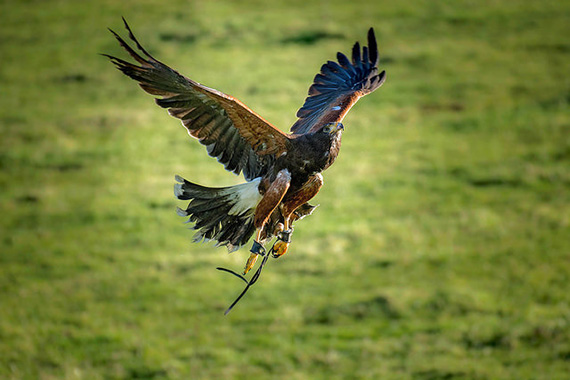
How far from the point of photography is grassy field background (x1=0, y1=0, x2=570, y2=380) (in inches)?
492

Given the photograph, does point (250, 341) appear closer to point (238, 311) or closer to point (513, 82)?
point (238, 311)

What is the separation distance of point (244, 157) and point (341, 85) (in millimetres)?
1835

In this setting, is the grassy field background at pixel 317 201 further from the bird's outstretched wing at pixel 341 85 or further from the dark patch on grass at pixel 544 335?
the bird's outstretched wing at pixel 341 85

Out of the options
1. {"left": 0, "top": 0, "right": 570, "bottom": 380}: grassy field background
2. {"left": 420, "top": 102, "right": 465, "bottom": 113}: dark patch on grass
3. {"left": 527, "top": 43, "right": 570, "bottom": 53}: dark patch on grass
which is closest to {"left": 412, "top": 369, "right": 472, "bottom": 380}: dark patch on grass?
{"left": 0, "top": 0, "right": 570, "bottom": 380}: grassy field background

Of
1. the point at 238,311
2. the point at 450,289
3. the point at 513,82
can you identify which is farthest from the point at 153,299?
the point at 513,82

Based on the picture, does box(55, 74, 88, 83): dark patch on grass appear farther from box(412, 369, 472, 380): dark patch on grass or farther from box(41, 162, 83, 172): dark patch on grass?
box(412, 369, 472, 380): dark patch on grass

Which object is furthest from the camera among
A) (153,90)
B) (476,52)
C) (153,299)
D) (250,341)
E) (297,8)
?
(297,8)

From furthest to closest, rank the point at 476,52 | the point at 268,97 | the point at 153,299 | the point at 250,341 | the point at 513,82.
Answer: the point at 476,52, the point at 513,82, the point at 268,97, the point at 153,299, the point at 250,341

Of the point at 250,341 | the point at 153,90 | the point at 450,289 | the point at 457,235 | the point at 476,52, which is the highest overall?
the point at 476,52

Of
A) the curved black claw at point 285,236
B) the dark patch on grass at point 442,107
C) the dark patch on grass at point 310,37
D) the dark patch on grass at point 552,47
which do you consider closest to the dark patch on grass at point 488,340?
the curved black claw at point 285,236

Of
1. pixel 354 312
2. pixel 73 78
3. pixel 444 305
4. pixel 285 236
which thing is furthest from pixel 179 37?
pixel 285 236

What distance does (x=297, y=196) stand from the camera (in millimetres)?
6191

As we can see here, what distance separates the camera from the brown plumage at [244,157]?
5852 millimetres

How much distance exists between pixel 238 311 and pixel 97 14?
15.9 metres
